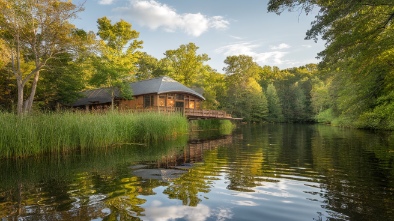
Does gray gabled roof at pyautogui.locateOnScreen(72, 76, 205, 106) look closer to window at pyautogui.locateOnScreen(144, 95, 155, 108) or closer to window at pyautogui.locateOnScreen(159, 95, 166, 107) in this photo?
window at pyautogui.locateOnScreen(144, 95, 155, 108)

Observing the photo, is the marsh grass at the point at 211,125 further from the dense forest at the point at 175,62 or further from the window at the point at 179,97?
the dense forest at the point at 175,62

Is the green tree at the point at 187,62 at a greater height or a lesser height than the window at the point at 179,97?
greater

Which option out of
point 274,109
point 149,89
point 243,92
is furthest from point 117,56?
point 274,109

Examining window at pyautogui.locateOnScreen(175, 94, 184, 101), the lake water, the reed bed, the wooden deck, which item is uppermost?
window at pyautogui.locateOnScreen(175, 94, 184, 101)

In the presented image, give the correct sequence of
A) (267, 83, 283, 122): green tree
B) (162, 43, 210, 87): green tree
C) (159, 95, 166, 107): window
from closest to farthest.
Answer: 1. (159, 95, 166, 107): window
2. (162, 43, 210, 87): green tree
3. (267, 83, 283, 122): green tree

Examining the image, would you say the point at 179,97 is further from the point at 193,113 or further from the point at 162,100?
the point at 193,113

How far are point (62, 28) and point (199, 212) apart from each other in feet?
70.6

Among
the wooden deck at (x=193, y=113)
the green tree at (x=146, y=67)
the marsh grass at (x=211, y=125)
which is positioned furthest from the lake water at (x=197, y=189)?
the green tree at (x=146, y=67)

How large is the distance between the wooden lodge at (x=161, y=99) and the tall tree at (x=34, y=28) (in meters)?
9.49

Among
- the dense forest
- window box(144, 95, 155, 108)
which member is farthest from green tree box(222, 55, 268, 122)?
window box(144, 95, 155, 108)

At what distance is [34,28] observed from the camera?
2117 centimetres

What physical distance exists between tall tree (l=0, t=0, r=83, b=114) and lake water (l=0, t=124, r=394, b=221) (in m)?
13.7

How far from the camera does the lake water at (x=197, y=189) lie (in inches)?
192

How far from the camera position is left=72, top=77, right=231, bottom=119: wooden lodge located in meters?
32.1
